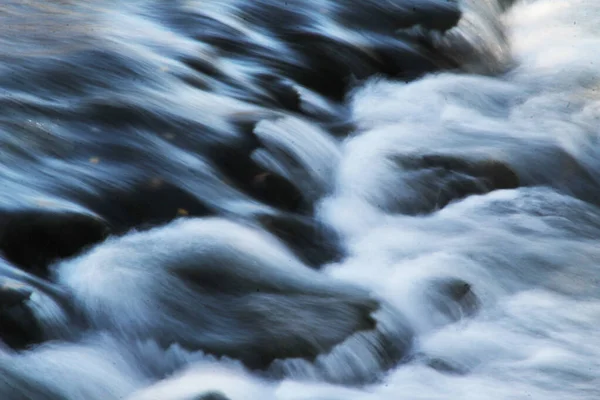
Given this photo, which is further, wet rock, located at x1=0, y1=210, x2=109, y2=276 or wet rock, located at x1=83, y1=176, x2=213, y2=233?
wet rock, located at x1=83, y1=176, x2=213, y2=233

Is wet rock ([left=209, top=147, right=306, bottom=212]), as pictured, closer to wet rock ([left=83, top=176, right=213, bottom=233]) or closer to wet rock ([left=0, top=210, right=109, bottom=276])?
wet rock ([left=83, top=176, right=213, bottom=233])

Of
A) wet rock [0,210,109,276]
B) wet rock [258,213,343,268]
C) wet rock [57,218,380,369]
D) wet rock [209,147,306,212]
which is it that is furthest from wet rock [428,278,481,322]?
wet rock [0,210,109,276]

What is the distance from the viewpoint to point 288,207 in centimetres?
473

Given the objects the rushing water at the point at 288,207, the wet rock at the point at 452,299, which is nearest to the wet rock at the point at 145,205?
the rushing water at the point at 288,207

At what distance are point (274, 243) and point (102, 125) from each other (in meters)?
1.09

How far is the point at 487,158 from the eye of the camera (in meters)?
5.34

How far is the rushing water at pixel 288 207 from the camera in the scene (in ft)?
12.2

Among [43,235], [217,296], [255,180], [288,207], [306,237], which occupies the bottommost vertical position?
[217,296]

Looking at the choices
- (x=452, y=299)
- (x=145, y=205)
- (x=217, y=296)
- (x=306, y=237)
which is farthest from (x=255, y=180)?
(x=452, y=299)

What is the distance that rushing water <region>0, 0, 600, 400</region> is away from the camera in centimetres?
371

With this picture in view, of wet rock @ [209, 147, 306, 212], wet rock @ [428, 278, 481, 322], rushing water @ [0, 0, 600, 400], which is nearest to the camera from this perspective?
rushing water @ [0, 0, 600, 400]

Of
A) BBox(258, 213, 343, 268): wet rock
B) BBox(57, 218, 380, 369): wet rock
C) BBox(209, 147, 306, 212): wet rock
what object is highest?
BBox(209, 147, 306, 212): wet rock

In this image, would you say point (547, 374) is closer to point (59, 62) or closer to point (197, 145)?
point (197, 145)

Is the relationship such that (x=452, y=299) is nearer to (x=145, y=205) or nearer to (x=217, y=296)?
(x=217, y=296)
